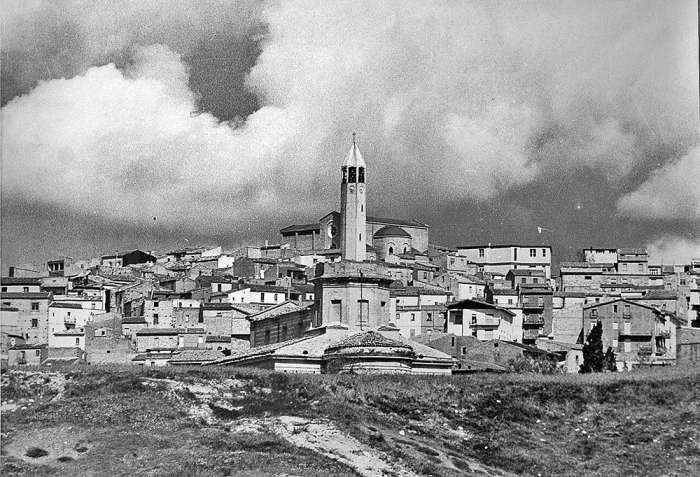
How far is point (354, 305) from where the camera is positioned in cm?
4062

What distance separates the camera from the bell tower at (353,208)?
53.8 meters

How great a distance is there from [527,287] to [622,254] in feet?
47.1

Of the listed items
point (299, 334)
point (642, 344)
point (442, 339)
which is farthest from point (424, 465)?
point (642, 344)

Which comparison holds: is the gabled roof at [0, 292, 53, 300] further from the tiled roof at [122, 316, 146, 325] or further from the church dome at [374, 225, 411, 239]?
the church dome at [374, 225, 411, 239]

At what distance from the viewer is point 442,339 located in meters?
52.8

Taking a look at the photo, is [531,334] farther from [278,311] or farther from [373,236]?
[373,236]

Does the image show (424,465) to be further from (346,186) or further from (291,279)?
(291,279)

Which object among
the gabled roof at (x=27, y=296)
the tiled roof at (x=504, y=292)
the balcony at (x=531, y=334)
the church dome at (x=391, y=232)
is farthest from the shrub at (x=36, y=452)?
the church dome at (x=391, y=232)

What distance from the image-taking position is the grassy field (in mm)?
22344

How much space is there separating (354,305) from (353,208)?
14.3m

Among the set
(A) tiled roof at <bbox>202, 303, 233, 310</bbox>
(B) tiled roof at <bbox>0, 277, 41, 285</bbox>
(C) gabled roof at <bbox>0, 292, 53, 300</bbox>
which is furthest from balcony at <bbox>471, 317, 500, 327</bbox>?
(B) tiled roof at <bbox>0, 277, 41, 285</bbox>

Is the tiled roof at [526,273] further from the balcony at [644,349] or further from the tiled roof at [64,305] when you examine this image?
the tiled roof at [64,305]

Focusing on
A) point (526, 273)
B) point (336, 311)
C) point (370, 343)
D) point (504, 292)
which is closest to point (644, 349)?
point (504, 292)

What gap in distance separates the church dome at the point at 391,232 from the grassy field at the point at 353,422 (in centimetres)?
5592
